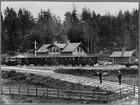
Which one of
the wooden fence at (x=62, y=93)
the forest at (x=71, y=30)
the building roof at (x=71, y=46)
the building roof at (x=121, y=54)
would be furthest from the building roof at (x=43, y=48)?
the building roof at (x=121, y=54)

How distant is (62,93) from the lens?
8.03 metres

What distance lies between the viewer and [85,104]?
305 inches

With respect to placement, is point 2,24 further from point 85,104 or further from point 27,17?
point 85,104

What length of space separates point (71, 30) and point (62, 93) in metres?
1.32

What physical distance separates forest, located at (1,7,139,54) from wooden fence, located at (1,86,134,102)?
818 millimetres

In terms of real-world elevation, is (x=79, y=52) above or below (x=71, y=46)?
below

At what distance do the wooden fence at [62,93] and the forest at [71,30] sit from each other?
82 cm

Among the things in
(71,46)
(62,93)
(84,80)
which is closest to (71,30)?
(71,46)

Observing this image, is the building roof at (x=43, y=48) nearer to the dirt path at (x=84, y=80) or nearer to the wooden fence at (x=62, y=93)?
the dirt path at (x=84, y=80)

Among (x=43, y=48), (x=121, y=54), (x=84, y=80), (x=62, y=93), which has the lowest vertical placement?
(x=62, y=93)

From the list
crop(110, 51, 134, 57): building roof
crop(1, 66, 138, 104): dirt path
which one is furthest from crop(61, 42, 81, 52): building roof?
crop(110, 51, 134, 57): building roof

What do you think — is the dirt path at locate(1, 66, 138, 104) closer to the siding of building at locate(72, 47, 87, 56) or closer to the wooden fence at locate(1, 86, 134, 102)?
the wooden fence at locate(1, 86, 134, 102)

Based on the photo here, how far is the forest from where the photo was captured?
27.2ft

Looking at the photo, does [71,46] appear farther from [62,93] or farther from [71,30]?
[62,93]
